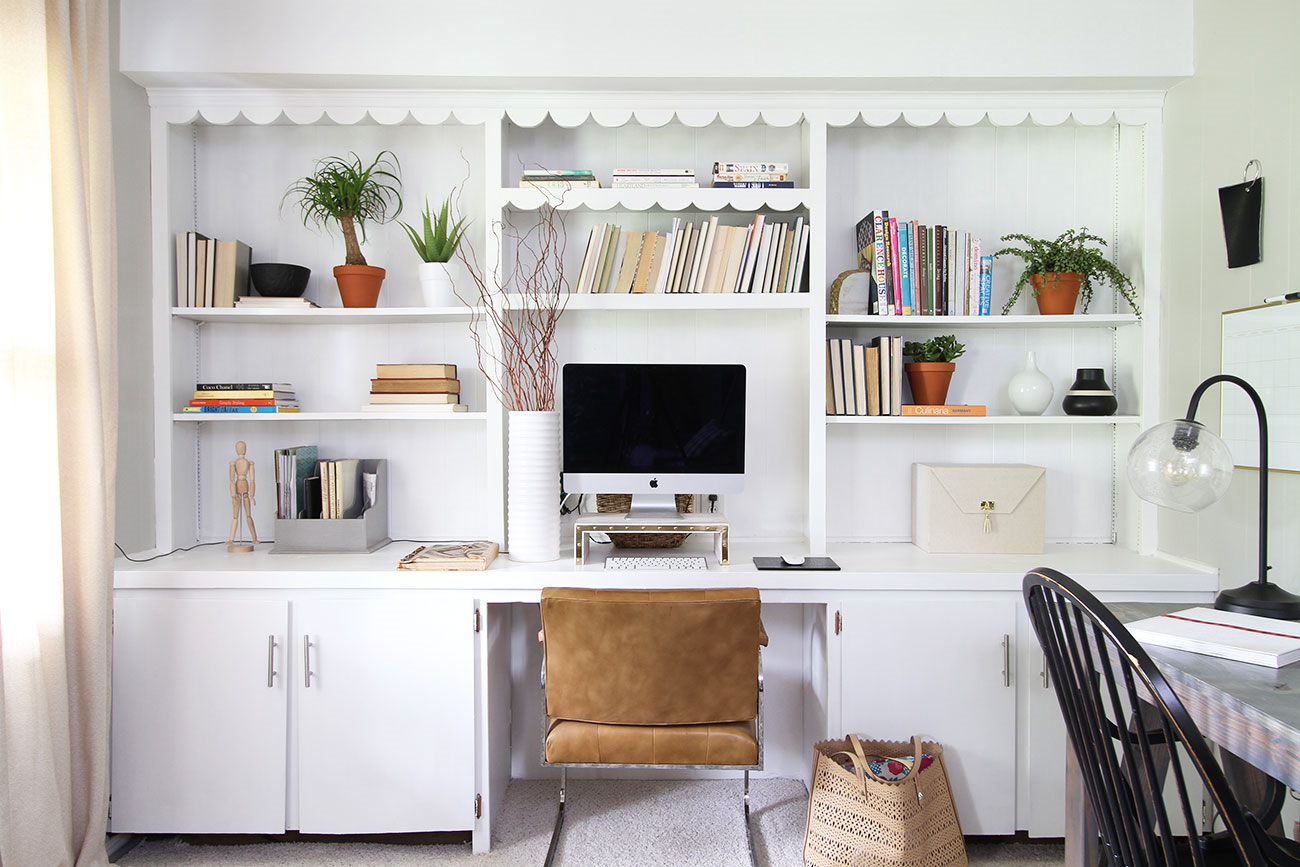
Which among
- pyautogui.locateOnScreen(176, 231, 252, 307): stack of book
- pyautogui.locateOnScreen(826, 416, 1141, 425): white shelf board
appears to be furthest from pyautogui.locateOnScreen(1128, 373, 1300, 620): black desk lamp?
pyautogui.locateOnScreen(176, 231, 252, 307): stack of book

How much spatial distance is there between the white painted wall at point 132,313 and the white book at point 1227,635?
2638 mm

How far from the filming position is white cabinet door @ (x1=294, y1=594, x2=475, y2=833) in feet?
7.22

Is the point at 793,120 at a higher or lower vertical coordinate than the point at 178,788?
higher

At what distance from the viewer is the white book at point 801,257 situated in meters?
2.44

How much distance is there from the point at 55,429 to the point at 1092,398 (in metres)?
2.78

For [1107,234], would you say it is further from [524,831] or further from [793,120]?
[524,831]

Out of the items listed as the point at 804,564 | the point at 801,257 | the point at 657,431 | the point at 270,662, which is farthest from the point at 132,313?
the point at 804,564

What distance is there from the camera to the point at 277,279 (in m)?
2.50

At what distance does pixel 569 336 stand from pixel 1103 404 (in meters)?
1.69

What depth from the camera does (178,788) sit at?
219cm

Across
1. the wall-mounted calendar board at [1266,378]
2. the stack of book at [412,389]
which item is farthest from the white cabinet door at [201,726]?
the wall-mounted calendar board at [1266,378]

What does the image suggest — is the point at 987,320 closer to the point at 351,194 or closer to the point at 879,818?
the point at 879,818

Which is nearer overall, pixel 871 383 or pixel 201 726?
pixel 201 726

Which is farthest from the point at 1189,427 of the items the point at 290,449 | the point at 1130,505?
the point at 290,449
